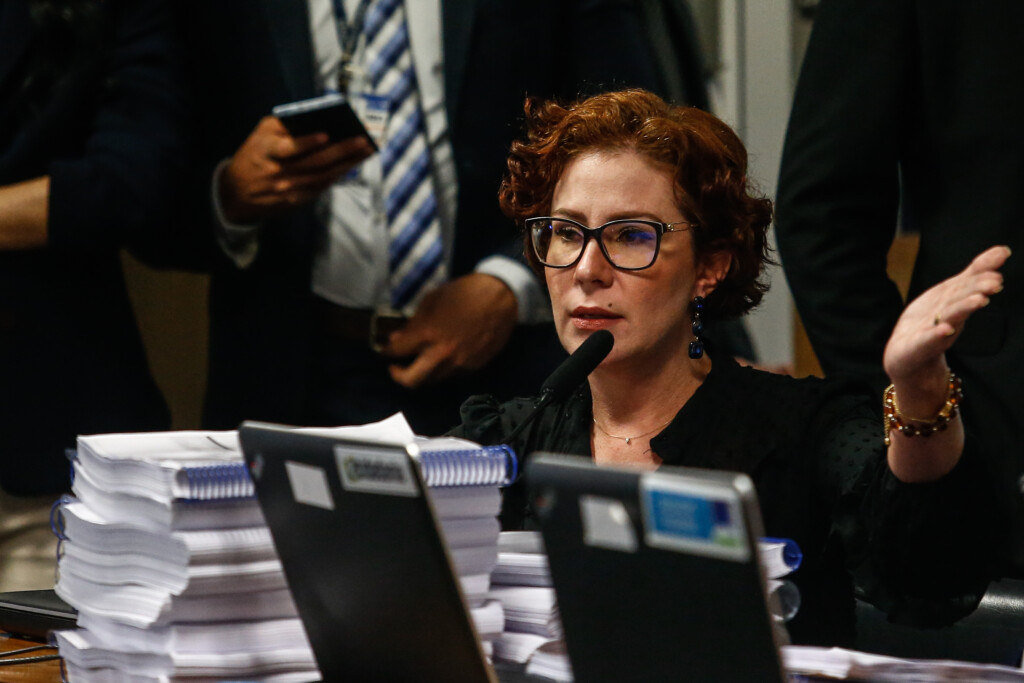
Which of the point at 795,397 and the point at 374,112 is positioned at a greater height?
the point at 374,112

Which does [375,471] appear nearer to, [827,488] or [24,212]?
[827,488]

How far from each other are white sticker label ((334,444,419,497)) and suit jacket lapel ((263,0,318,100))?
153 centimetres

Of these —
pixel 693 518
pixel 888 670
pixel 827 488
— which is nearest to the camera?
pixel 693 518

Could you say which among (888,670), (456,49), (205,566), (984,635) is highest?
(456,49)

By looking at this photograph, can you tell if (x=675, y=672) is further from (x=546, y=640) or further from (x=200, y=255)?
(x=200, y=255)

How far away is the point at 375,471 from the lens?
33.1 inches

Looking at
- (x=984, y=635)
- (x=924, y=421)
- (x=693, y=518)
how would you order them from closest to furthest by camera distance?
(x=693, y=518) → (x=924, y=421) → (x=984, y=635)

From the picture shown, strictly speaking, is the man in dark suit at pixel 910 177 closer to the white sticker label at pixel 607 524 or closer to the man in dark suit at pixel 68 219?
the man in dark suit at pixel 68 219

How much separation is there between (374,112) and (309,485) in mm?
1458

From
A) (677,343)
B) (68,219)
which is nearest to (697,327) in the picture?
(677,343)

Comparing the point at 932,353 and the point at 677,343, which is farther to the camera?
the point at 677,343

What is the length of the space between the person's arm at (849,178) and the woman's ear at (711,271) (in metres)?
0.28

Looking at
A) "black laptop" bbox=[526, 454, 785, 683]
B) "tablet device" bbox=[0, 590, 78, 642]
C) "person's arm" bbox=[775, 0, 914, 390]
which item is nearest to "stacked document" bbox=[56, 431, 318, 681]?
"tablet device" bbox=[0, 590, 78, 642]

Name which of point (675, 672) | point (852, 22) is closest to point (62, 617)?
point (675, 672)
